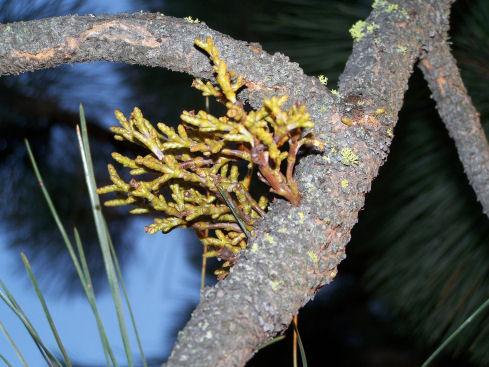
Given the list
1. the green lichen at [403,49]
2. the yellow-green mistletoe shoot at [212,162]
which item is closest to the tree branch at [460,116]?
the green lichen at [403,49]

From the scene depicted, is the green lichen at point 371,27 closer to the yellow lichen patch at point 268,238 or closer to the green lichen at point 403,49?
the green lichen at point 403,49

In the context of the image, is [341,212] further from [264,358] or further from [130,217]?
[130,217]

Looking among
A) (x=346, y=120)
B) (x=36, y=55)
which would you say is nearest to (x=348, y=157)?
(x=346, y=120)

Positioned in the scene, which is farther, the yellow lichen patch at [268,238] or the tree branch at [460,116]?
the tree branch at [460,116]

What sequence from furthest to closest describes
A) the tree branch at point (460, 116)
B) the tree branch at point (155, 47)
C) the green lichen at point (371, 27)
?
1. the tree branch at point (460, 116)
2. the green lichen at point (371, 27)
3. the tree branch at point (155, 47)

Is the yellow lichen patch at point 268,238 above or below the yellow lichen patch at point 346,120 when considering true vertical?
below
